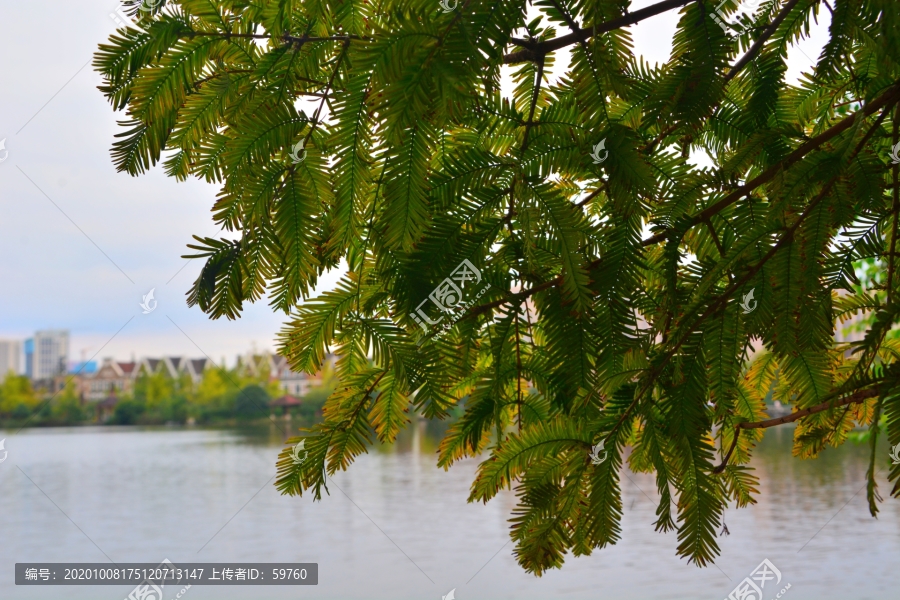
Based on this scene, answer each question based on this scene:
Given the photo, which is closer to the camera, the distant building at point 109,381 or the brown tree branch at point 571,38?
the brown tree branch at point 571,38

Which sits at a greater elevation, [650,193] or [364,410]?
[650,193]

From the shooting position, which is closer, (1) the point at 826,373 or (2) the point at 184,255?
(2) the point at 184,255

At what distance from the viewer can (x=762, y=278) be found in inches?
24.2

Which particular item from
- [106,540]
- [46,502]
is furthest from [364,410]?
[46,502]

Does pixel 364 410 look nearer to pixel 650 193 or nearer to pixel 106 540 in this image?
pixel 650 193

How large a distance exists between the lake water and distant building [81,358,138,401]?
1611 mm

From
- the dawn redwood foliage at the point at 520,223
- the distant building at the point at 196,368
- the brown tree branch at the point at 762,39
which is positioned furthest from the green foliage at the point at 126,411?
the brown tree branch at the point at 762,39

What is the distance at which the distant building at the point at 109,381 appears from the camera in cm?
1245

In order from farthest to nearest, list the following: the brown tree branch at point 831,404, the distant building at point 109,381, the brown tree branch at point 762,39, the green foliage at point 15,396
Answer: the green foliage at point 15,396 → the distant building at point 109,381 → the brown tree branch at point 762,39 → the brown tree branch at point 831,404

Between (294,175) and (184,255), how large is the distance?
0.37ft

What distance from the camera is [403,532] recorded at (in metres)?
9.51

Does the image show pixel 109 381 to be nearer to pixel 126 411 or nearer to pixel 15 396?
pixel 126 411

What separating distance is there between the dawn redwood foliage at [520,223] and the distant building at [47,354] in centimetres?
1238

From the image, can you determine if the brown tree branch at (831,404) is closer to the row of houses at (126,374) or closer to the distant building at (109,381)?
the row of houses at (126,374)
